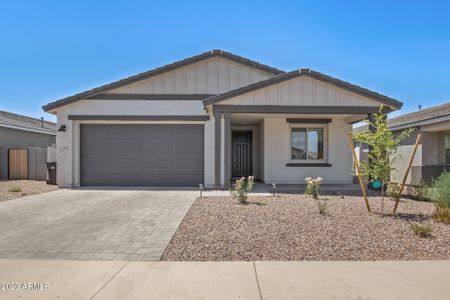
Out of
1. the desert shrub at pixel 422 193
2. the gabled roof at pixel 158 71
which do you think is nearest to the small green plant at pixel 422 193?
the desert shrub at pixel 422 193

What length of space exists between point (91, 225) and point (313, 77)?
9.27 meters

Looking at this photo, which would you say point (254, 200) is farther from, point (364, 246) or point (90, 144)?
point (90, 144)

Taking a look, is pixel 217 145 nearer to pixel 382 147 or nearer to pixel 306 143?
pixel 306 143

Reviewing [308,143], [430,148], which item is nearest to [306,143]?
[308,143]

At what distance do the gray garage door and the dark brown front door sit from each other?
11.8ft

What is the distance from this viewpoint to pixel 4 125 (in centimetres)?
1970

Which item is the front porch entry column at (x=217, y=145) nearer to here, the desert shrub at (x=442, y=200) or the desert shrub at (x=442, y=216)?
the desert shrub at (x=442, y=200)

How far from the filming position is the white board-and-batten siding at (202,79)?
46.0 feet

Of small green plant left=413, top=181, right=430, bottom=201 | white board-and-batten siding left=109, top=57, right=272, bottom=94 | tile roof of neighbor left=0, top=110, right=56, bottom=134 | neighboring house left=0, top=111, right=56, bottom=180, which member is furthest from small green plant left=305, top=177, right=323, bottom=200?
tile roof of neighbor left=0, top=110, right=56, bottom=134

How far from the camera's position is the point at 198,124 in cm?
1369

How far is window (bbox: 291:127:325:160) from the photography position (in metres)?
14.6

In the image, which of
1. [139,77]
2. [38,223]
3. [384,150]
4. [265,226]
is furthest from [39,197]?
[384,150]

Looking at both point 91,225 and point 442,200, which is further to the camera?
point 442,200

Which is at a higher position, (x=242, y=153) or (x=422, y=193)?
(x=242, y=153)
